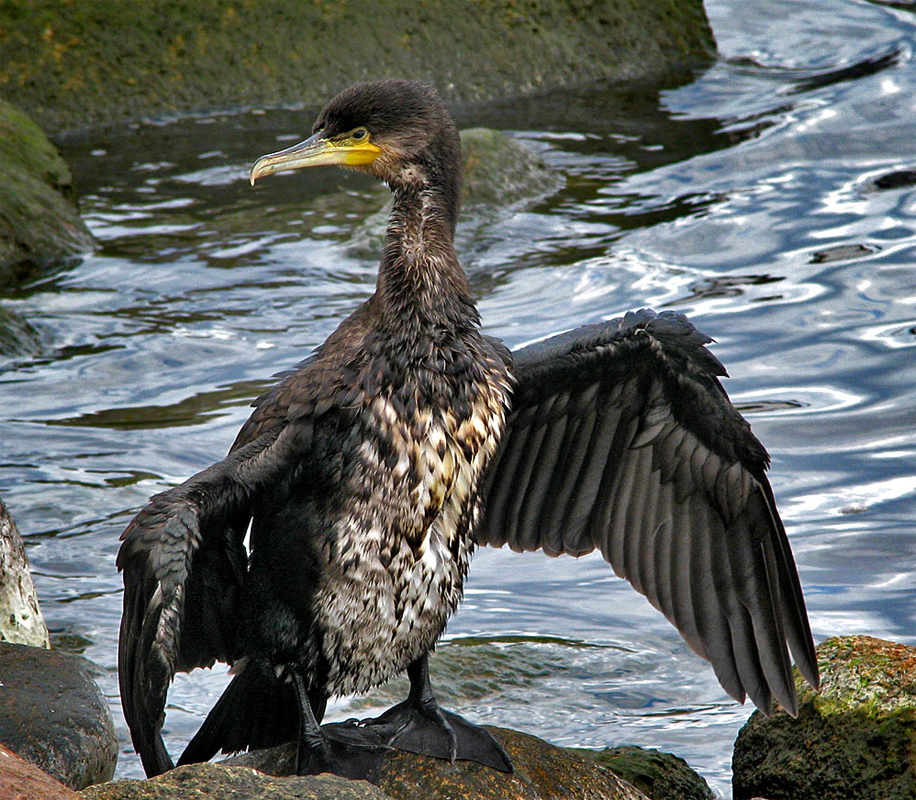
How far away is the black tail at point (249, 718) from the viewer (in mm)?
3996

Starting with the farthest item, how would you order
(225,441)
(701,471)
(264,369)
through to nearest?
1. (264,369)
2. (225,441)
3. (701,471)

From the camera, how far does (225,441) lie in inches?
277

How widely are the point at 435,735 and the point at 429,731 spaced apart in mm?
30

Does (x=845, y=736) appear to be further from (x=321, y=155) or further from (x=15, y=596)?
(x=15, y=596)

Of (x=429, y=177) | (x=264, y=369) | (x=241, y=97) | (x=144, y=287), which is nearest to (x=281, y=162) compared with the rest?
(x=429, y=177)

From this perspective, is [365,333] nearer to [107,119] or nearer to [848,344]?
[848,344]

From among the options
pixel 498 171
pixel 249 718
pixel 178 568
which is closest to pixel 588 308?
pixel 498 171

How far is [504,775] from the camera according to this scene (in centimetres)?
391

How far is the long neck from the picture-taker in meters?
4.07

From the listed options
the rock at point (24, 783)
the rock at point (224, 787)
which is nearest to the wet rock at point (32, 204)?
the rock at point (224, 787)

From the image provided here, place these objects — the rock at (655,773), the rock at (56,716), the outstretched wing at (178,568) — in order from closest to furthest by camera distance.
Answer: the outstretched wing at (178,568)
the rock at (56,716)
the rock at (655,773)

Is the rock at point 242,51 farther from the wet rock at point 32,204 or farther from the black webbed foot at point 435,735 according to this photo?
the black webbed foot at point 435,735

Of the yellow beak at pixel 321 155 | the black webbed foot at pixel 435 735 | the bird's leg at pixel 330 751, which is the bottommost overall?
the black webbed foot at pixel 435 735

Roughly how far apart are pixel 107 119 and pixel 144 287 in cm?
277
